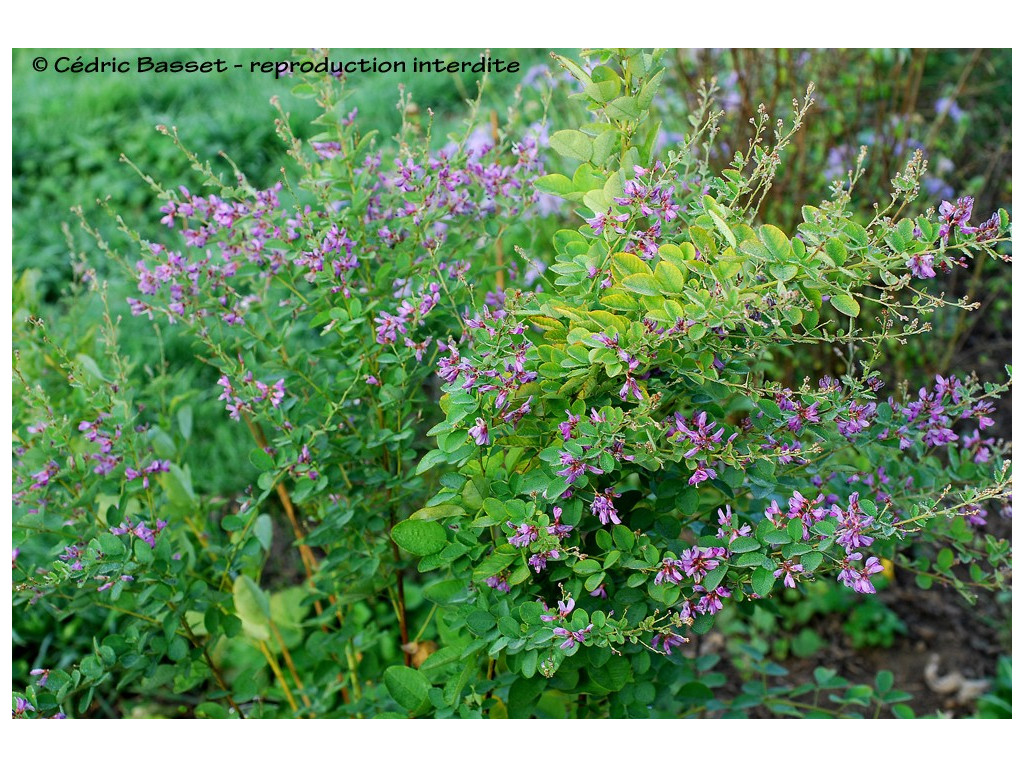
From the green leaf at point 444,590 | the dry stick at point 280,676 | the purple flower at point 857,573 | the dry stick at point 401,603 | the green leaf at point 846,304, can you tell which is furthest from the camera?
the dry stick at point 280,676

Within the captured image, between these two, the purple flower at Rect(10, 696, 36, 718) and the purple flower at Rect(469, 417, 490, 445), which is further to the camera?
the purple flower at Rect(10, 696, 36, 718)

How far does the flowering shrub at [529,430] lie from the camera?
1.22m

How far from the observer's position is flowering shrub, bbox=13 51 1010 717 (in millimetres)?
1217

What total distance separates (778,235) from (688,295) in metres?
0.13

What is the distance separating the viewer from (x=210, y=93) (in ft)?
13.8

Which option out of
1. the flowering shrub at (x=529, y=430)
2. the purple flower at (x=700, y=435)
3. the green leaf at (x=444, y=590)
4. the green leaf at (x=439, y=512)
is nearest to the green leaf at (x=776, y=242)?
the flowering shrub at (x=529, y=430)

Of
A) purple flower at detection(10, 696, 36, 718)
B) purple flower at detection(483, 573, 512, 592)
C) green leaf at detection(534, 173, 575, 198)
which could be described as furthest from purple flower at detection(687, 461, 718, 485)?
purple flower at detection(10, 696, 36, 718)

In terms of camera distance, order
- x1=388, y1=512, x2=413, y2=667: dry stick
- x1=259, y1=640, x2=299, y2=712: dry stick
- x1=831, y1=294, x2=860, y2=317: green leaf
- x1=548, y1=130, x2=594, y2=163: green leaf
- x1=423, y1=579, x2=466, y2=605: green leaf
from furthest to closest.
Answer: x1=259, y1=640, x2=299, y2=712: dry stick < x1=388, y1=512, x2=413, y2=667: dry stick < x1=423, y1=579, x2=466, y2=605: green leaf < x1=548, y1=130, x2=594, y2=163: green leaf < x1=831, y1=294, x2=860, y2=317: green leaf

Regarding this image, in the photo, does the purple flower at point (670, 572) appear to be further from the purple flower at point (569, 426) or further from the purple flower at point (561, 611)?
the purple flower at point (569, 426)

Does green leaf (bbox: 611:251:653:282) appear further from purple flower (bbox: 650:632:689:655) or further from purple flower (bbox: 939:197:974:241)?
purple flower (bbox: 650:632:689:655)

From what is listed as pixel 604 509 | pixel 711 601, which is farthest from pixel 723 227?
pixel 711 601

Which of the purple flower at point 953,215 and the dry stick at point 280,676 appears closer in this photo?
the purple flower at point 953,215

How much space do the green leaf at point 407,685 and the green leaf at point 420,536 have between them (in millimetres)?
279
